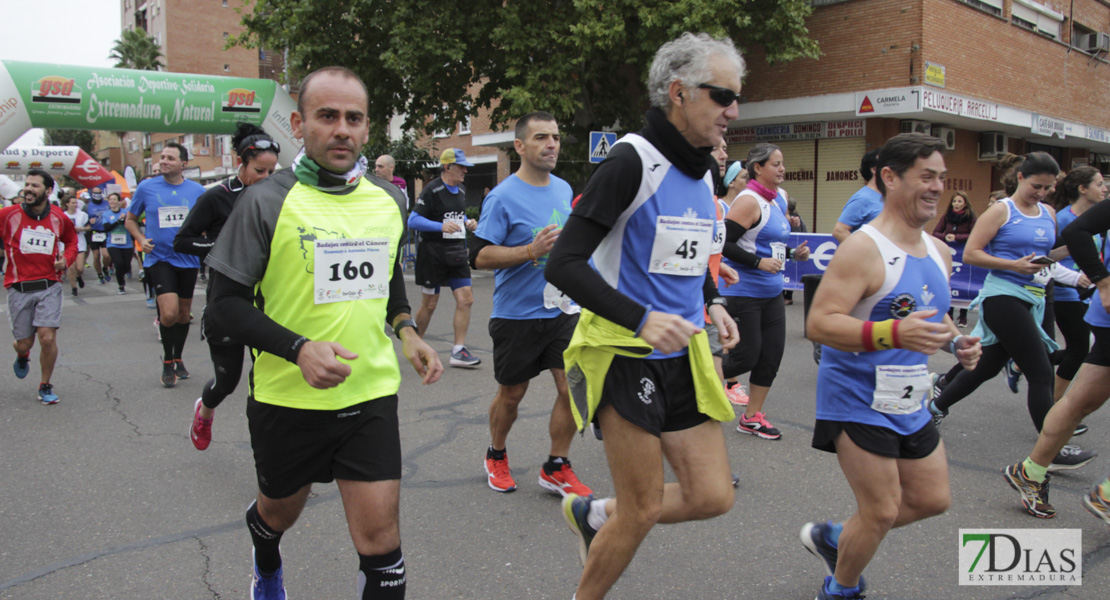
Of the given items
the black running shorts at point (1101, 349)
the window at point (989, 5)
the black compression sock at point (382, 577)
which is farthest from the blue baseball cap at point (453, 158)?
the window at point (989, 5)

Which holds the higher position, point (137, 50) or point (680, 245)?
point (137, 50)

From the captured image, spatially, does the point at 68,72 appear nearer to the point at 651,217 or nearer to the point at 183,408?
the point at 183,408

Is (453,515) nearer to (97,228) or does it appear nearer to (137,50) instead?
(97,228)

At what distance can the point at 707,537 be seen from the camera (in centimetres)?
377

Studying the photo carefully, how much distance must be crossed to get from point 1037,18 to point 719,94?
24.1 meters

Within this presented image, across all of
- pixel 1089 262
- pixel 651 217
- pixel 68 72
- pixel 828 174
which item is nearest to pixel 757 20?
pixel 828 174

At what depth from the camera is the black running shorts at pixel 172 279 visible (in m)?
6.95

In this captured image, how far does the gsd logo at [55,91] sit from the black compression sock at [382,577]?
1513 cm

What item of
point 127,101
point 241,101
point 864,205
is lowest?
point 864,205

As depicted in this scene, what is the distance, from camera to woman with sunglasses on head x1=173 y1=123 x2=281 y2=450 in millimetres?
4645

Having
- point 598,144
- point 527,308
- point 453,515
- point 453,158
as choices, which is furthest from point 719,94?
point 598,144

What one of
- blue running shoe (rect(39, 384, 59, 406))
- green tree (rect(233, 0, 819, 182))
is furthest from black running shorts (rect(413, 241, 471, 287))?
green tree (rect(233, 0, 819, 182))

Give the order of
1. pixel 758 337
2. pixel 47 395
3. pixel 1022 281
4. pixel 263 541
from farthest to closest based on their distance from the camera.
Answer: pixel 47 395 < pixel 758 337 < pixel 1022 281 < pixel 263 541

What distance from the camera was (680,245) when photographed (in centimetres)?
262
